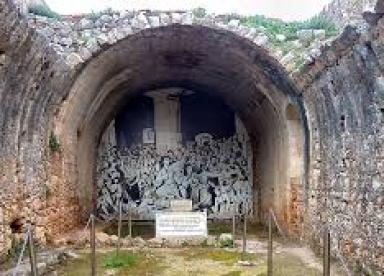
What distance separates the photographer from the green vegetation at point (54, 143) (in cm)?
1106

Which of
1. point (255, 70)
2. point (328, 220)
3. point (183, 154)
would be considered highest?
point (255, 70)

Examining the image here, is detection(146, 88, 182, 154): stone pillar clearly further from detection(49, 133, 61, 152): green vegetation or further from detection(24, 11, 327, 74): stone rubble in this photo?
detection(24, 11, 327, 74): stone rubble

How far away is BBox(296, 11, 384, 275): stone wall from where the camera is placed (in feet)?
23.0

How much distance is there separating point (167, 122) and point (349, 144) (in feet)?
29.0

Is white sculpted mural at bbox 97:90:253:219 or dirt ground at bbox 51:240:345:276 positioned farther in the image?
white sculpted mural at bbox 97:90:253:219

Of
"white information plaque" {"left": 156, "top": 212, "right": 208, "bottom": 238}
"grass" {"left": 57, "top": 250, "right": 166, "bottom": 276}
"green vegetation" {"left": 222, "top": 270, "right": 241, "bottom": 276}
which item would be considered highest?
"white information plaque" {"left": 156, "top": 212, "right": 208, "bottom": 238}

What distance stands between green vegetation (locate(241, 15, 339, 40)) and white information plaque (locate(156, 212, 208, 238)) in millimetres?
3521

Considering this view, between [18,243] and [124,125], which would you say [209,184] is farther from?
[18,243]

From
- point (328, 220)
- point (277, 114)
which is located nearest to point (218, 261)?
point (328, 220)

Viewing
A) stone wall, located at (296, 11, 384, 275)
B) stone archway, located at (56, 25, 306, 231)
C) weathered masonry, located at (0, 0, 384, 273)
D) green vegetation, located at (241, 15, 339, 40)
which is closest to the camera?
stone wall, located at (296, 11, 384, 275)

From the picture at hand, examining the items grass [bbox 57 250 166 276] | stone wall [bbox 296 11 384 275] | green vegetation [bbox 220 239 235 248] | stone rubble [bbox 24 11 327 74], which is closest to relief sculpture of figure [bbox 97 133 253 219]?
green vegetation [bbox 220 239 235 248]

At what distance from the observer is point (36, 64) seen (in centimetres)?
898

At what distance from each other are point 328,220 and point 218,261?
176 cm

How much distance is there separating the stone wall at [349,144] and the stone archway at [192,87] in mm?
967
